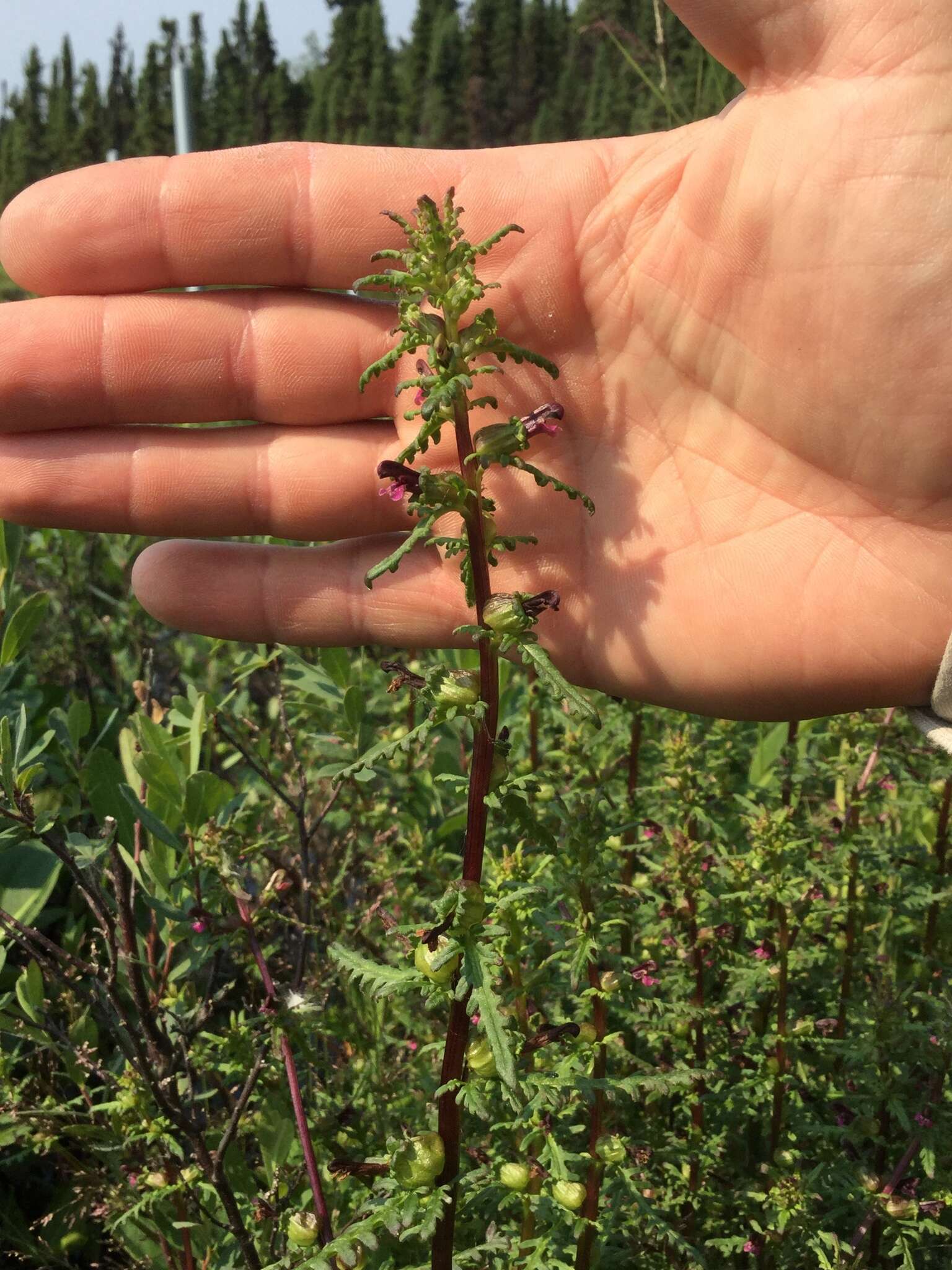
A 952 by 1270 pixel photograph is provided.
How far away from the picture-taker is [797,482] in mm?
2447

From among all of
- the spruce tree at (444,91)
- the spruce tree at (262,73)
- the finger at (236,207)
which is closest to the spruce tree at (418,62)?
the spruce tree at (444,91)

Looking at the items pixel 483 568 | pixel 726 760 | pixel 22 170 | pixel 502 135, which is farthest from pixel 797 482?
pixel 22 170

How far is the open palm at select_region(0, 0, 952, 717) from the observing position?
7.16 feet

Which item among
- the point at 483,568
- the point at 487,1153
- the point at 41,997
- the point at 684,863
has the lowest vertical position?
the point at 487,1153

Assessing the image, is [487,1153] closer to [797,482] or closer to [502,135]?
[797,482]

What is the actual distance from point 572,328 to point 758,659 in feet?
2.98

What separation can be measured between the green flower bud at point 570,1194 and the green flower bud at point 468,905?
500 millimetres

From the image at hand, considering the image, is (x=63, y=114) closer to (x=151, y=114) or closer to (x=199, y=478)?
(x=151, y=114)

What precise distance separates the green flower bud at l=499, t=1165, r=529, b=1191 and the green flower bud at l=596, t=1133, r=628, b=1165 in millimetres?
143

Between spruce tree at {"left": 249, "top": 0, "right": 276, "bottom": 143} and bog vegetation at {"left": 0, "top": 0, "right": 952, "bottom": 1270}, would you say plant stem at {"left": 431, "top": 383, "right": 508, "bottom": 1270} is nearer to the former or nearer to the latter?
bog vegetation at {"left": 0, "top": 0, "right": 952, "bottom": 1270}

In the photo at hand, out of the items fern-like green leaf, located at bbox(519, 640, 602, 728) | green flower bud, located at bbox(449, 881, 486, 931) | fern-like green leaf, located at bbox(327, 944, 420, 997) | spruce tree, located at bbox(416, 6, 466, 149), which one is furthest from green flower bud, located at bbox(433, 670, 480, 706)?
spruce tree, located at bbox(416, 6, 466, 149)

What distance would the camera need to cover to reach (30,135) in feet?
189

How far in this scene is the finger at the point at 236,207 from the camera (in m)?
2.56

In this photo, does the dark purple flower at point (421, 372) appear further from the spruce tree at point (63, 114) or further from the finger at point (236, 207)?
the spruce tree at point (63, 114)
